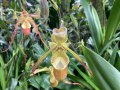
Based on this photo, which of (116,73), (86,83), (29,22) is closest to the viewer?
(116,73)

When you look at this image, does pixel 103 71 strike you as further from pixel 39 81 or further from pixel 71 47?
pixel 71 47

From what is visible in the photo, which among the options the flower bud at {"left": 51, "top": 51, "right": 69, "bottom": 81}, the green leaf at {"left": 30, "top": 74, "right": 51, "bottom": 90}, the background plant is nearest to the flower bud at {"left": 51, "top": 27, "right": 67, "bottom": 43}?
the flower bud at {"left": 51, "top": 51, "right": 69, "bottom": 81}

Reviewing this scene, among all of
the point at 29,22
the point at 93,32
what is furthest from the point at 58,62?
the point at 93,32

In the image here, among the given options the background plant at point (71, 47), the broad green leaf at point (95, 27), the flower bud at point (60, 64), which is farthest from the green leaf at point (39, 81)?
the flower bud at point (60, 64)

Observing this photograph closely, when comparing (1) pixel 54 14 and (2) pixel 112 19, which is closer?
(2) pixel 112 19

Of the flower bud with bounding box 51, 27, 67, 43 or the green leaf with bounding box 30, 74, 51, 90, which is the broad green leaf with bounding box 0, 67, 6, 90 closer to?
the green leaf with bounding box 30, 74, 51, 90

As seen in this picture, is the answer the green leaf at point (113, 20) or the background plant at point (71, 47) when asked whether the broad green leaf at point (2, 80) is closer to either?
the background plant at point (71, 47)

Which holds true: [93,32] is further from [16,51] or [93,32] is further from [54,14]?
[54,14]
